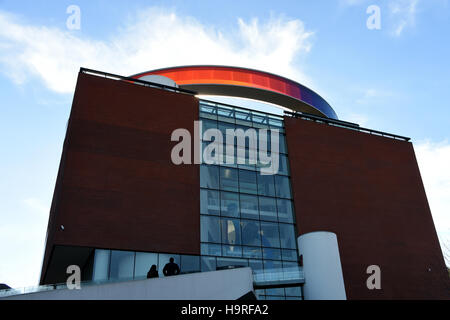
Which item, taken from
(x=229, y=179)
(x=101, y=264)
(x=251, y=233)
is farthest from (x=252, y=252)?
(x=101, y=264)

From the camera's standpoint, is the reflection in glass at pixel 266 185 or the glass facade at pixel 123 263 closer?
the glass facade at pixel 123 263

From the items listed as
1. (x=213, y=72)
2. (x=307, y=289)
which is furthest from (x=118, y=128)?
(x=307, y=289)

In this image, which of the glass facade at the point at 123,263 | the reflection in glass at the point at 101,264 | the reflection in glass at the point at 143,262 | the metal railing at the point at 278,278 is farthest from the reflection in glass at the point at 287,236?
the reflection in glass at the point at 101,264

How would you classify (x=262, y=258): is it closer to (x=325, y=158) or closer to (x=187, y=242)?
(x=187, y=242)

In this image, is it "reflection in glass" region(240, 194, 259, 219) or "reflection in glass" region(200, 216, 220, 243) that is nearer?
"reflection in glass" region(200, 216, 220, 243)

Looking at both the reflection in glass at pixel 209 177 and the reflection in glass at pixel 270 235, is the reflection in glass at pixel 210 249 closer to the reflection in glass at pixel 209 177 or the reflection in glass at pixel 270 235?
the reflection in glass at pixel 270 235

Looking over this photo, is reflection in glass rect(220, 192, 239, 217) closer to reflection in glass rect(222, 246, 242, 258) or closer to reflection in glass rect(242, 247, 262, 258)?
reflection in glass rect(222, 246, 242, 258)

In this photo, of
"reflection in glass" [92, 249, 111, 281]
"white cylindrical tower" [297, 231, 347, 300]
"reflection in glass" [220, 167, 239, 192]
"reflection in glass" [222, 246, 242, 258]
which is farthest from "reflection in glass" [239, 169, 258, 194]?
"reflection in glass" [92, 249, 111, 281]

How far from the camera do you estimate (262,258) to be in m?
25.9

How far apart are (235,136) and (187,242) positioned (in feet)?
28.0

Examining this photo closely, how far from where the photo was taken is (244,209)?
2711cm

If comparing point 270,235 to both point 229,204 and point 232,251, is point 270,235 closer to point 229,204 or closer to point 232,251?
point 232,251

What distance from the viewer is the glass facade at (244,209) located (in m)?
25.2

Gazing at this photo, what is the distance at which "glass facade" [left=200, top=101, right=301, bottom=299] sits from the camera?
25.2 m
